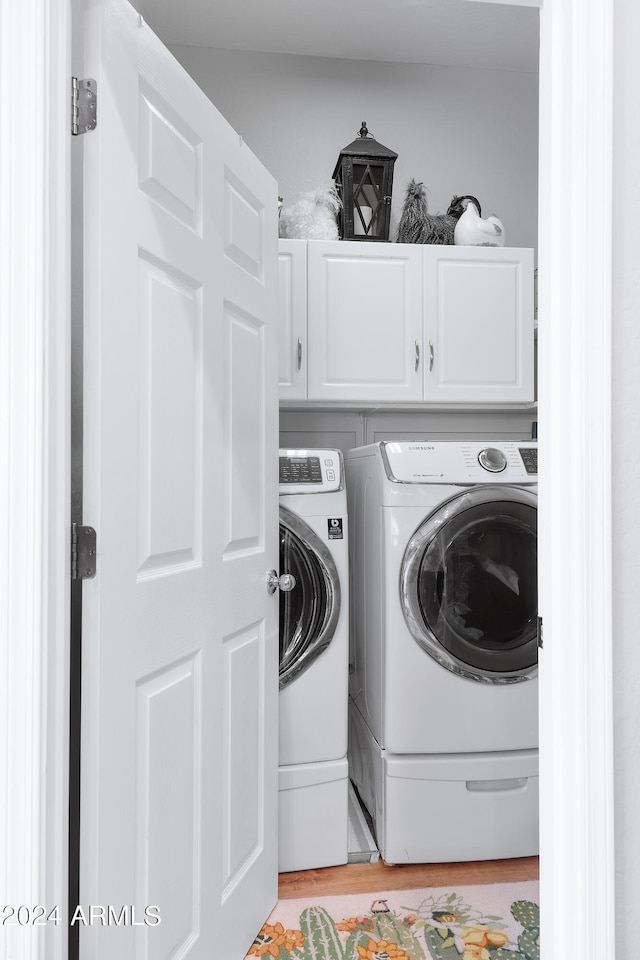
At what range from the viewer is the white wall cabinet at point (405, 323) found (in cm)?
229

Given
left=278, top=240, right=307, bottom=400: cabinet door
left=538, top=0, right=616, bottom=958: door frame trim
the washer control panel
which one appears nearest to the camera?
left=538, top=0, right=616, bottom=958: door frame trim

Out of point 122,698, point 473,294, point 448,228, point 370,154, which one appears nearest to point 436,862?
point 122,698

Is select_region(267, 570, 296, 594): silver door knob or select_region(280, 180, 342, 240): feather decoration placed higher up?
select_region(280, 180, 342, 240): feather decoration

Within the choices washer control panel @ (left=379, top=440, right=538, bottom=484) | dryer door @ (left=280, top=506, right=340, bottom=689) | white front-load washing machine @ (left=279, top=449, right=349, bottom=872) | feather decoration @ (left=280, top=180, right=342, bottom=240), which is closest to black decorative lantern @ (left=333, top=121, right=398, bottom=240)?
feather decoration @ (left=280, top=180, right=342, bottom=240)

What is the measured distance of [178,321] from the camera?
117 centimetres

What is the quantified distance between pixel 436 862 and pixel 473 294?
1.97m

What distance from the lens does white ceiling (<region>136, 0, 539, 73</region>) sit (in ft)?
7.65

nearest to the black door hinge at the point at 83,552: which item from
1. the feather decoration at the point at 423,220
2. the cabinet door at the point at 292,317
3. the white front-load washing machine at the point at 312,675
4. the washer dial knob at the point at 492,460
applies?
the white front-load washing machine at the point at 312,675

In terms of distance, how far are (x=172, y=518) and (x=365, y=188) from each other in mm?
1827

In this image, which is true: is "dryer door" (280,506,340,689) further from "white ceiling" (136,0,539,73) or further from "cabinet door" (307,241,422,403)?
"white ceiling" (136,0,539,73)

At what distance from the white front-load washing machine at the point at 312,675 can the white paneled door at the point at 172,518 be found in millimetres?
198

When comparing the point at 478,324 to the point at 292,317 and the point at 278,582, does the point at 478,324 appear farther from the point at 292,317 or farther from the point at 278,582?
the point at 278,582

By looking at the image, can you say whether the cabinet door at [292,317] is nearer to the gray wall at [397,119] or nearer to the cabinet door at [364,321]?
the cabinet door at [364,321]

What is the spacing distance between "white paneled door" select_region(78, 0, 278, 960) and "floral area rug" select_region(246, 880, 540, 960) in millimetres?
120
